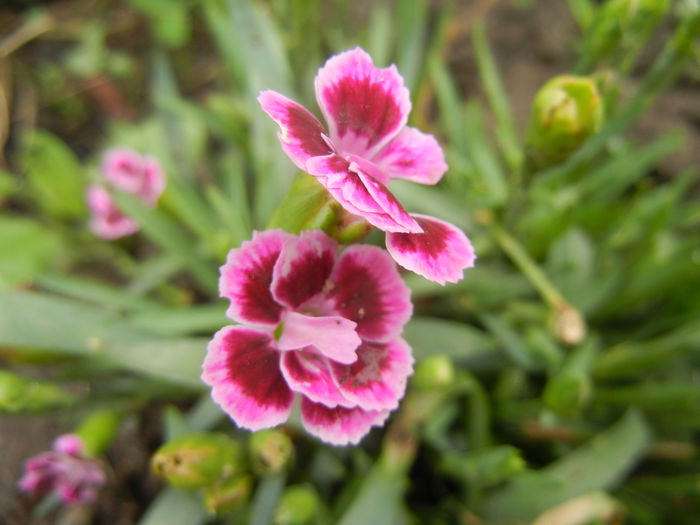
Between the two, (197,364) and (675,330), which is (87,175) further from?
(675,330)

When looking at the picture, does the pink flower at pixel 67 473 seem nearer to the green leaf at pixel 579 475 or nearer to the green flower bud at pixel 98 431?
the green flower bud at pixel 98 431

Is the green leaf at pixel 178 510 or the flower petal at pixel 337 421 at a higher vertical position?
the flower petal at pixel 337 421

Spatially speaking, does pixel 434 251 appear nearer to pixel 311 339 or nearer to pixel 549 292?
pixel 311 339

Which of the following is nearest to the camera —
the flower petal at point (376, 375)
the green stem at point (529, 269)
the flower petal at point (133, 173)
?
the flower petal at point (376, 375)

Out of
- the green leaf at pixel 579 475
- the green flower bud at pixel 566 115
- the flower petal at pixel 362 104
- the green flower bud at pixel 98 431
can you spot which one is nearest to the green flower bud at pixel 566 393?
the green leaf at pixel 579 475

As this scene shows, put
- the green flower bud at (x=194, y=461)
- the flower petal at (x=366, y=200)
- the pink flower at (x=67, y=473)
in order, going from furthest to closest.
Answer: the pink flower at (x=67, y=473) < the green flower bud at (x=194, y=461) < the flower petal at (x=366, y=200)

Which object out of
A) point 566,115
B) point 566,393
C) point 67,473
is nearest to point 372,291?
point 566,115

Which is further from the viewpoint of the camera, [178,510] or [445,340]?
[445,340]
